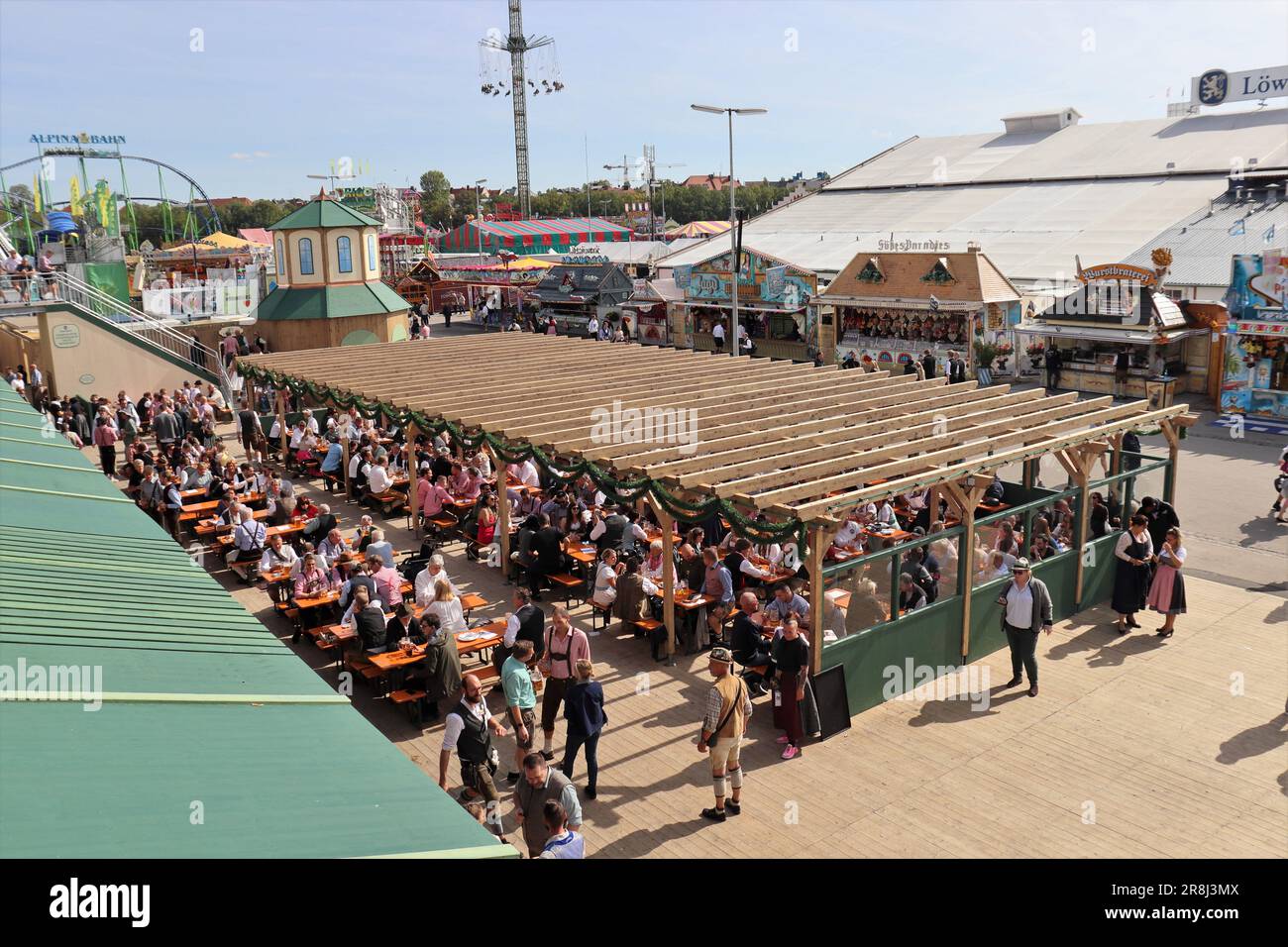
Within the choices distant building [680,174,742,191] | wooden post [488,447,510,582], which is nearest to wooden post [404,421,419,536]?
wooden post [488,447,510,582]

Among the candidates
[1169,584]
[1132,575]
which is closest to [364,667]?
[1132,575]

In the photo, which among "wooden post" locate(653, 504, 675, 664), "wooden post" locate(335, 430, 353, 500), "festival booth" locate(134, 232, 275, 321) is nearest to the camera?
"wooden post" locate(653, 504, 675, 664)

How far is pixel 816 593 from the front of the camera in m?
10.6

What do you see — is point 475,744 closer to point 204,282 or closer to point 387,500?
point 387,500

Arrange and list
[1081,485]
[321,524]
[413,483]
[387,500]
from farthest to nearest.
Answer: [387,500], [413,483], [321,524], [1081,485]

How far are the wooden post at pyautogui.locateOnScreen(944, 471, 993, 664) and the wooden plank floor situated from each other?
2.52ft

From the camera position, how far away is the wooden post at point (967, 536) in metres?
12.1

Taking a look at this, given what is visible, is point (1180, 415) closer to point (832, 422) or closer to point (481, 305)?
point (832, 422)

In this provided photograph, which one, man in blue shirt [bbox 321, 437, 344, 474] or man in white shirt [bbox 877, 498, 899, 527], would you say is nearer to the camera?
man in white shirt [bbox 877, 498, 899, 527]

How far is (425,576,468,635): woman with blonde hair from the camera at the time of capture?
11000mm

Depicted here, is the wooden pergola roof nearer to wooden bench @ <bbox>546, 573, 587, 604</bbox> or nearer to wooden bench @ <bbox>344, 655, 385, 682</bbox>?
wooden bench @ <bbox>546, 573, 587, 604</bbox>

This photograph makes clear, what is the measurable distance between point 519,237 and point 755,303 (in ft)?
105

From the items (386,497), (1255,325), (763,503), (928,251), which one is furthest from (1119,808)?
(928,251)

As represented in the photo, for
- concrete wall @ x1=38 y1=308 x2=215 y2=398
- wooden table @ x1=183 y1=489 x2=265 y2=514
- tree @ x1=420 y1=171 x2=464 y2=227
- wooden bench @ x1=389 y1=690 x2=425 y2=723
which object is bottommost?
wooden bench @ x1=389 y1=690 x2=425 y2=723
